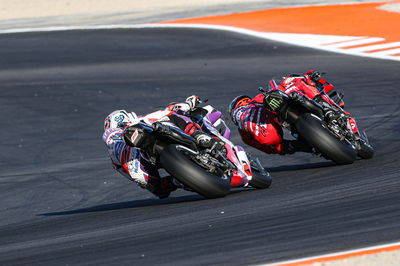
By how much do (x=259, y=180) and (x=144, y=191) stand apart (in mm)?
2544

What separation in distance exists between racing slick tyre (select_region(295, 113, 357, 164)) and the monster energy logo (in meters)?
0.38

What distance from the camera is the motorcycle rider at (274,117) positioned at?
9.75 meters

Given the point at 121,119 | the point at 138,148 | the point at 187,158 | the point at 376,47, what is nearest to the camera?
the point at 187,158

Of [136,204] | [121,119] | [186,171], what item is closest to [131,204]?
[136,204]

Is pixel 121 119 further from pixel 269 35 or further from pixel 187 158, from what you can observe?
pixel 269 35

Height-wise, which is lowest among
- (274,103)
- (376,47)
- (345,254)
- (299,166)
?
(376,47)

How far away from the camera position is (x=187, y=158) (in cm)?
762

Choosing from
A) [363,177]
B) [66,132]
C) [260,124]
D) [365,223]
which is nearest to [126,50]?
[66,132]

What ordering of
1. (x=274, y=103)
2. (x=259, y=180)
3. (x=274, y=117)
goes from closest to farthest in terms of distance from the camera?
(x=259, y=180) → (x=274, y=103) → (x=274, y=117)

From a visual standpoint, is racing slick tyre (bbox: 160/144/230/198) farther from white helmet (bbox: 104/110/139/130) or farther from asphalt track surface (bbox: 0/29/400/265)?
white helmet (bbox: 104/110/139/130)

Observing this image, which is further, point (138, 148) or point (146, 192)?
point (146, 192)

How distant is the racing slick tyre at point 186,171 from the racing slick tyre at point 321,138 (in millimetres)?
1493

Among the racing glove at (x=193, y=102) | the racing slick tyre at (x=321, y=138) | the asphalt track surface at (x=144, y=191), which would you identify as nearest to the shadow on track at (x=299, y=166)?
the asphalt track surface at (x=144, y=191)

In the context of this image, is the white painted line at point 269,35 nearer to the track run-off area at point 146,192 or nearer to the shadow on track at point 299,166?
the track run-off area at point 146,192
